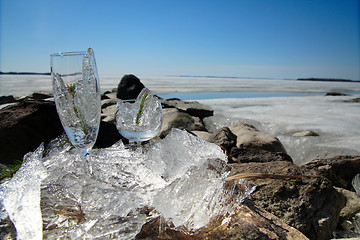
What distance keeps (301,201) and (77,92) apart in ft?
3.91

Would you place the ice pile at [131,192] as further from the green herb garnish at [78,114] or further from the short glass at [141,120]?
the short glass at [141,120]

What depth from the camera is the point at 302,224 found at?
1.31 meters

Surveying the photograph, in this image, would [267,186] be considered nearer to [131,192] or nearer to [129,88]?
[131,192]

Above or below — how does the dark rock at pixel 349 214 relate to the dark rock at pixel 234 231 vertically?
below

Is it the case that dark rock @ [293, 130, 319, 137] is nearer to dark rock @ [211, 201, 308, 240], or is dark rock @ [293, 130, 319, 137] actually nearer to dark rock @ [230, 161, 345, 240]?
dark rock @ [230, 161, 345, 240]

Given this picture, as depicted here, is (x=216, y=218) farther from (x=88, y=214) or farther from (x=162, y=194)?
(x=88, y=214)

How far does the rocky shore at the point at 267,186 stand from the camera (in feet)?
2.81

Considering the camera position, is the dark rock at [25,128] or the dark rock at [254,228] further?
the dark rock at [25,128]

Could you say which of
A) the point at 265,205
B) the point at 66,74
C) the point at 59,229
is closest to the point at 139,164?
the point at 59,229

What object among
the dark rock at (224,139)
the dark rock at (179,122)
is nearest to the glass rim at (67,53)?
the dark rock at (224,139)

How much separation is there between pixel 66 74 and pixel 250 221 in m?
0.96

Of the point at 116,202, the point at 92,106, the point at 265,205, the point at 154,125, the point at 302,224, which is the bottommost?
the point at 302,224

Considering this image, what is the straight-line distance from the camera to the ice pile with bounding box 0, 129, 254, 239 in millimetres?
759

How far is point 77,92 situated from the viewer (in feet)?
3.83
